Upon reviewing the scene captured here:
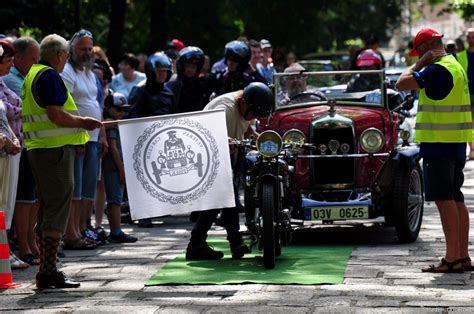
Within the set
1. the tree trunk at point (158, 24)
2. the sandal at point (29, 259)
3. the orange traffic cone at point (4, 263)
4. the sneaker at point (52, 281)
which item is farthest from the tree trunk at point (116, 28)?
the sneaker at point (52, 281)

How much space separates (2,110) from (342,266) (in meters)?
2.96

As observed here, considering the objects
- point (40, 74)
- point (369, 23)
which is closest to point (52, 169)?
point (40, 74)

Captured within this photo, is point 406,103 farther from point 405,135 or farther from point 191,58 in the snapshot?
point 191,58

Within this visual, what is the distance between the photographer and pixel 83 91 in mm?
12539

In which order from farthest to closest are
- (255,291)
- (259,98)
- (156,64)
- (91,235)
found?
(156,64) → (91,235) → (259,98) → (255,291)

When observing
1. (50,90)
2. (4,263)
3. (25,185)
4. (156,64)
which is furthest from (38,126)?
(156,64)

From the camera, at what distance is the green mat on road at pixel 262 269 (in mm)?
10242

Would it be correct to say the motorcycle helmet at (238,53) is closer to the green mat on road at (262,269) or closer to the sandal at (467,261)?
the green mat on road at (262,269)

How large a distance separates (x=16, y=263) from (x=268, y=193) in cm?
215

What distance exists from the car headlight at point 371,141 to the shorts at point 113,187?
2.47 meters

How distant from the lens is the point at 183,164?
35.3 ft

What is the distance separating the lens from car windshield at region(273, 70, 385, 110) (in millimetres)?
13594

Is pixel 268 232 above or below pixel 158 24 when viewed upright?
below

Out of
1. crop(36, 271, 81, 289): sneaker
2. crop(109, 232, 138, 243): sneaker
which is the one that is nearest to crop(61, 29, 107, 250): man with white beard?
crop(109, 232, 138, 243): sneaker
